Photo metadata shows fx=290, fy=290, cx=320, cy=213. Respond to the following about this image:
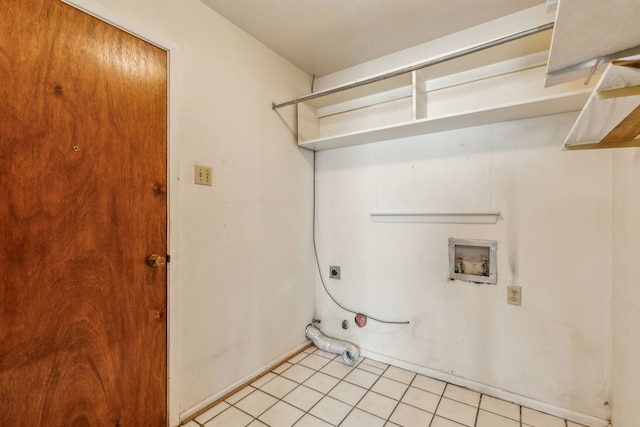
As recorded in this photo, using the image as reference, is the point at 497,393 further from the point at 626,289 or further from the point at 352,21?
the point at 352,21

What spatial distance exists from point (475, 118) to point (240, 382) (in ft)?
7.05

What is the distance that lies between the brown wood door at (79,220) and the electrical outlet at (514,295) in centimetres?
193

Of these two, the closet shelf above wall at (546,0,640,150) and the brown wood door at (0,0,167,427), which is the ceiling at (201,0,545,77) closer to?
the brown wood door at (0,0,167,427)

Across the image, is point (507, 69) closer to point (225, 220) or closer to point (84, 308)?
point (225, 220)

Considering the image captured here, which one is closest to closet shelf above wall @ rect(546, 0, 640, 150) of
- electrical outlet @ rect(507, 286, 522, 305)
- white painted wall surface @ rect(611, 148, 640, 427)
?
white painted wall surface @ rect(611, 148, 640, 427)

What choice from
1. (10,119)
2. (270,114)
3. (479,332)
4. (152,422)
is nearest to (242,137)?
(270,114)

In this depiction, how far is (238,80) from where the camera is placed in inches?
72.5

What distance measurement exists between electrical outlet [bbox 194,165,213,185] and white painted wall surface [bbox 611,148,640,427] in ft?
6.47

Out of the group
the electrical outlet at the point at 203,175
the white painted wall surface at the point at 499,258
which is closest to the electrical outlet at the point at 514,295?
the white painted wall surface at the point at 499,258

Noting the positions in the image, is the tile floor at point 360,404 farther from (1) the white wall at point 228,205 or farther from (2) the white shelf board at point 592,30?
(2) the white shelf board at point 592,30

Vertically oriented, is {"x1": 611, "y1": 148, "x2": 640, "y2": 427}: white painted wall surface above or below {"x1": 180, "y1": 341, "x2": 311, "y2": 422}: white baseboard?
above

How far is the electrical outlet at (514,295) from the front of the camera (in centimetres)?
169

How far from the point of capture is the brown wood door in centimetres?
103

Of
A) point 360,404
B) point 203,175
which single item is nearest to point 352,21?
point 203,175
